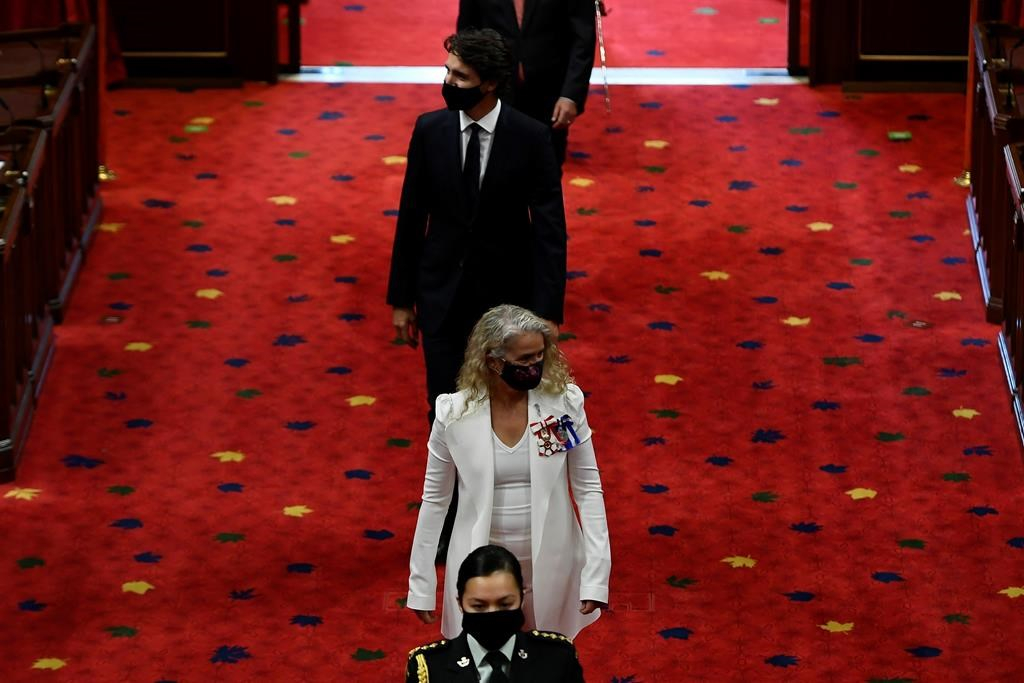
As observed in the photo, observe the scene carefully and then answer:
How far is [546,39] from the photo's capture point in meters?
7.37

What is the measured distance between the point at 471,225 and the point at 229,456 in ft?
5.47

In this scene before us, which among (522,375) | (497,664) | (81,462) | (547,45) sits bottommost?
(81,462)

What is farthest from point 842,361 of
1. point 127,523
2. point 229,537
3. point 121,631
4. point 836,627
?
point 121,631

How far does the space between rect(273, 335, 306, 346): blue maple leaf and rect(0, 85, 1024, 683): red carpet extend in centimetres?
4

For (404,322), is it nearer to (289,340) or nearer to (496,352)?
(496,352)

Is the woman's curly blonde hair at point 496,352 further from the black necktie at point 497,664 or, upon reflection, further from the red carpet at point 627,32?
the red carpet at point 627,32

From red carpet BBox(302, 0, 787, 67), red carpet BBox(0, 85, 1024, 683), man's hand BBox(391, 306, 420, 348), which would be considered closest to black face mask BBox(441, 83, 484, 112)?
man's hand BBox(391, 306, 420, 348)

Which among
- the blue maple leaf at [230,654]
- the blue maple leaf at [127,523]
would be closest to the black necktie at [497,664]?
the blue maple leaf at [230,654]

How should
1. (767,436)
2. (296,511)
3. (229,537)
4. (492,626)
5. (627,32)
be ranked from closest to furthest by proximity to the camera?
(492,626) < (229,537) < (296,511) < (767,436) < (627,32)

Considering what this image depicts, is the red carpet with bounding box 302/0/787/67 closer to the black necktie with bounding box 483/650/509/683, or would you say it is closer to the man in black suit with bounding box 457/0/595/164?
the man in black suit with bounding box 457/0/595/164

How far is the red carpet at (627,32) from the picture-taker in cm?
1059

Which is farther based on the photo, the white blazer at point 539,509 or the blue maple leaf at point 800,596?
the blue maple leaf at point 800,596

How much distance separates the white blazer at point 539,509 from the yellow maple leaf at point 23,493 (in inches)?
91.3

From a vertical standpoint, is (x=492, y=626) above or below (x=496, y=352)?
below
